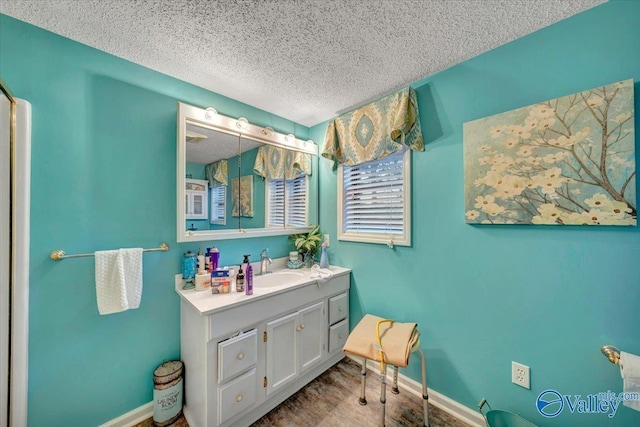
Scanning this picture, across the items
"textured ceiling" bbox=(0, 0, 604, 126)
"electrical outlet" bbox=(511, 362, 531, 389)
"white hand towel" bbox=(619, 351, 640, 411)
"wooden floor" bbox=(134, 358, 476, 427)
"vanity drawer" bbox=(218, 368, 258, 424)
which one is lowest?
"wooden floor" bbox=(134, 358, 476, 427)

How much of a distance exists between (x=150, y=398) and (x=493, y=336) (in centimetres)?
224

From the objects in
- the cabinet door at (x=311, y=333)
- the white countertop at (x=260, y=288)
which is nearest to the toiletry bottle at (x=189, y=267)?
the white countertop at (x=260, y=288)

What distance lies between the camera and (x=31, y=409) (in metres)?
1.18

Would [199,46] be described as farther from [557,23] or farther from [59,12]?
[557,23]

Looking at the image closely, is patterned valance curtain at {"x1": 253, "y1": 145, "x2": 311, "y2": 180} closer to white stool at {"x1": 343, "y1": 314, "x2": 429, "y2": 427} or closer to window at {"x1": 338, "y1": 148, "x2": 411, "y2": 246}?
window at {"x1": 338, "y1": 148, "x2": 411, "y2": 246}

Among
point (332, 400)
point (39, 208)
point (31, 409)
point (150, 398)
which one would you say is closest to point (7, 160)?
point (39, 208)

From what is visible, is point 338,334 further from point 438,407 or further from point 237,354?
point 237,354

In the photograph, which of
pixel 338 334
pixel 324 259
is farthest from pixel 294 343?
pixel 324 259

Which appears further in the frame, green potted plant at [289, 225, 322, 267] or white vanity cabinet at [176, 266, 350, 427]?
green potted plant at [289, 225, 322, 267]

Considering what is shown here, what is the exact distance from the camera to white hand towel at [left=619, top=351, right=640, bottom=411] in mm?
932

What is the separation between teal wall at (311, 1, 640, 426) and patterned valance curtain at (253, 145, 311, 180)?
1083mm

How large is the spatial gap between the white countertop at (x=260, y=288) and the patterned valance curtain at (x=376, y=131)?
1.06m

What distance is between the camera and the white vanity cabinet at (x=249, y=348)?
4.26ft

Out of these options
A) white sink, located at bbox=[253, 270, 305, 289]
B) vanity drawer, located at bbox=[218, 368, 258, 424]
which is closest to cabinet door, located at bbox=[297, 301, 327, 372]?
white sink, located at bbox=[253, 270, 305, 289]
